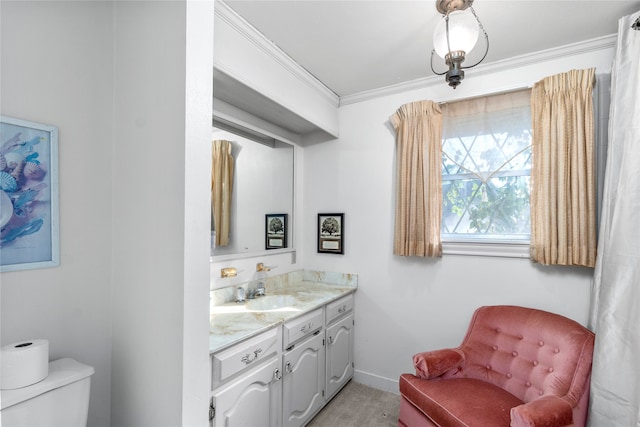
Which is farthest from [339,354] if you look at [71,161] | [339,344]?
[71,161]

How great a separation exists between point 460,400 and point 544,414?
1.22ft

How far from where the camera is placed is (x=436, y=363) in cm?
180

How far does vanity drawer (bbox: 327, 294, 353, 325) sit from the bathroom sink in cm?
30

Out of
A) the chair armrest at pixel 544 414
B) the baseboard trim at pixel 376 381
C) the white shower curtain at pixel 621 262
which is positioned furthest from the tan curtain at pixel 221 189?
the white shower curtain at pixel 621 262

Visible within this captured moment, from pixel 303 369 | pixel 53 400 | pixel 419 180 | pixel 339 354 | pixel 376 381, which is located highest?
pixel 419 180

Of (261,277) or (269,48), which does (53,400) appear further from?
(269,48)

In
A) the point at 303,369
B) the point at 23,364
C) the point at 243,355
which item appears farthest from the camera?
the point at 303,369

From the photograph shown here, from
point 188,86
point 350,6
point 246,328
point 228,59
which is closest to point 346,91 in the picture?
point 350,6

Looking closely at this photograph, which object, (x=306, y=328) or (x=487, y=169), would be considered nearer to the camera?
(x=306, y=328)

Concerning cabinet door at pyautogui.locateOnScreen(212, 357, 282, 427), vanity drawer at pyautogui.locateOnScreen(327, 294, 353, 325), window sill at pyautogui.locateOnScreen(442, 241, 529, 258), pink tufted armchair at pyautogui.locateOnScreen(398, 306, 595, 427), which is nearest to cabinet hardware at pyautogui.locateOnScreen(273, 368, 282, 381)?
cabinet door at pyautogui.locateOnScreen(212, 357, 282, 427)

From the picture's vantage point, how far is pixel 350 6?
1.62 meters

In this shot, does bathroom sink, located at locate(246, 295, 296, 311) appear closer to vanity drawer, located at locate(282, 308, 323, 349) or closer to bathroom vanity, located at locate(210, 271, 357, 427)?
bathroom vanity, located at locate(210, 271, 357, 427)

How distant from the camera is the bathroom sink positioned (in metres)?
2.19

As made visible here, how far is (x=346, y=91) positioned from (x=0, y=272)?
7.97 ft
